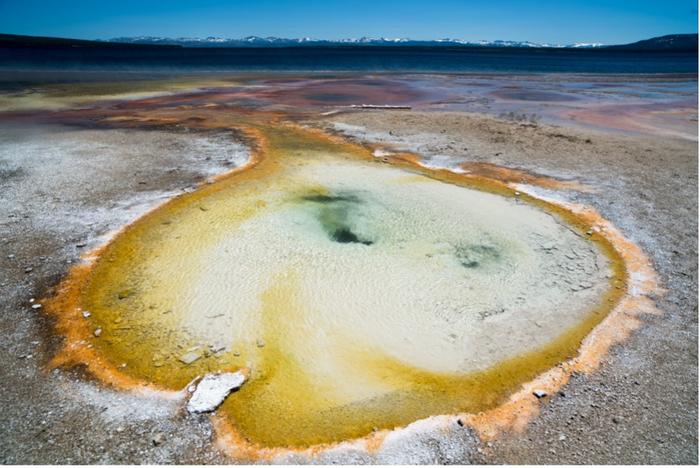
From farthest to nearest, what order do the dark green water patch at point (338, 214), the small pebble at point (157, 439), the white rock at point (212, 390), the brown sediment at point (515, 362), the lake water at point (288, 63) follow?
the lake water at point (288, 63), the dark green water patch at point (338, 214), the white rock at point (212, 390), the brown sediment at point (515, 362), the small pebble at point (157, 439)

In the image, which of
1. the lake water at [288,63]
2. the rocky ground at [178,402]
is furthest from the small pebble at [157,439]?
the lake water at [288,63]

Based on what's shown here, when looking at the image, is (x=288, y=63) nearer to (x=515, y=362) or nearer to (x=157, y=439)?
(x=515, y=362)

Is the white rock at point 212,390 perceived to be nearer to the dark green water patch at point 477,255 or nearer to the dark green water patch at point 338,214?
the dark green water patch at point 338,214

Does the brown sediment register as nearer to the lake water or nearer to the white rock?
the white rock

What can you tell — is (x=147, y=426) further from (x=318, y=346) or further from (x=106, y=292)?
(x=106, y=292)

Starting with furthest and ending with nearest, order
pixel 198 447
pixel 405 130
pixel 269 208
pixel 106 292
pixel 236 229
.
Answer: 1. pixel 405 130
2. pixel 269 208
3. pixel 236 229
4. pixel 106 292
5. pixel 198 447

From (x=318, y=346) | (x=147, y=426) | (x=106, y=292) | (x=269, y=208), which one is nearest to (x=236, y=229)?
(x=269, y=208)

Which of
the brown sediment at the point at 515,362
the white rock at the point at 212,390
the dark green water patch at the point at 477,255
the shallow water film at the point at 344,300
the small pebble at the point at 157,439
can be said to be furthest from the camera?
the dark green water patch at the point at 477,255
